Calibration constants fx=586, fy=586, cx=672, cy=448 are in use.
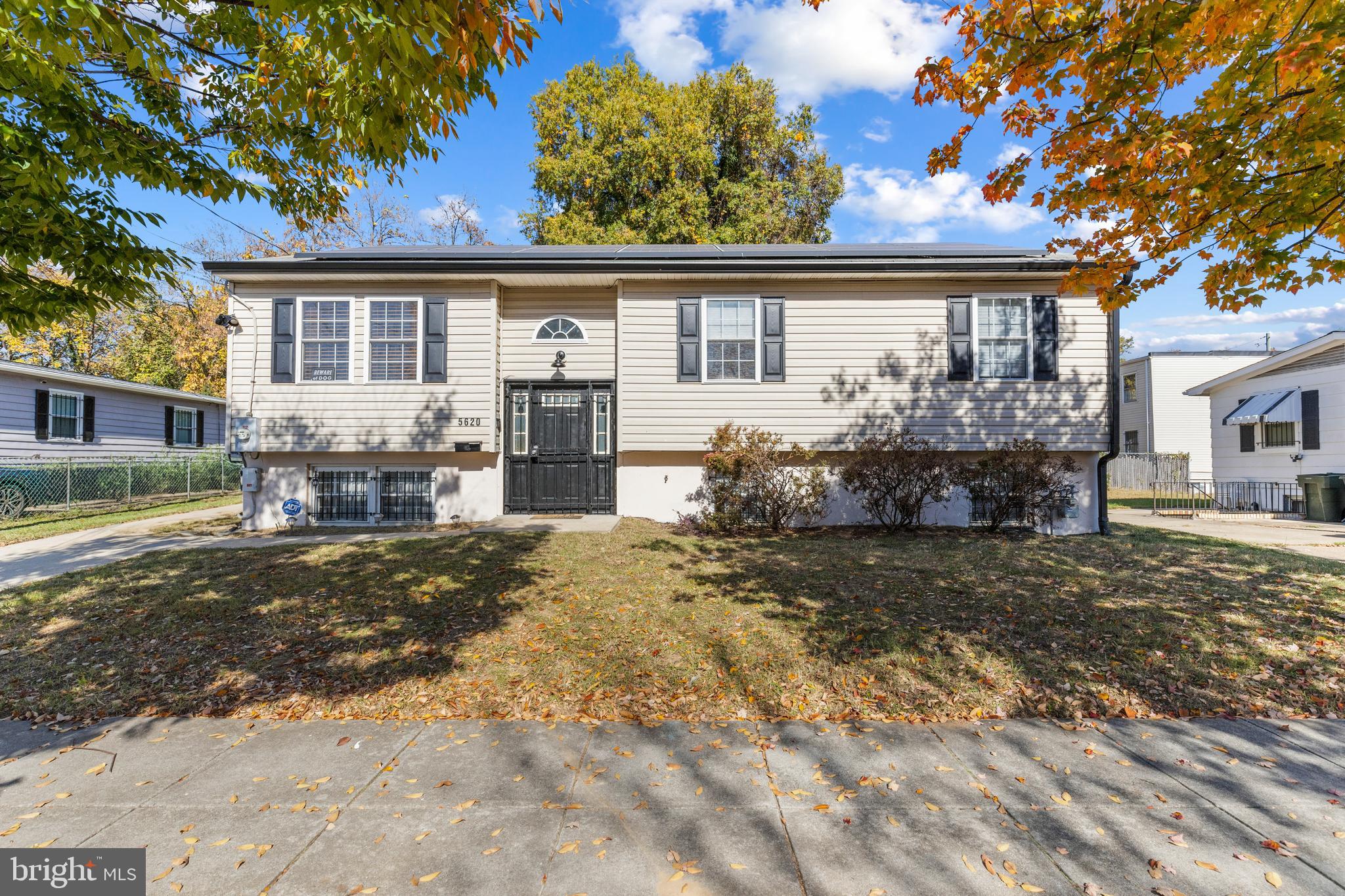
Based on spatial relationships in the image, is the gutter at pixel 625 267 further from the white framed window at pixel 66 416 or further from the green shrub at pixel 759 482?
the white framed window at pixel 66 416

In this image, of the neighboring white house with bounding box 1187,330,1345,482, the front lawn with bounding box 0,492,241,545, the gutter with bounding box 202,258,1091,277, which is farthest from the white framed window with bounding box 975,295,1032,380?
the front lawn with bounding box 0,492,241,545

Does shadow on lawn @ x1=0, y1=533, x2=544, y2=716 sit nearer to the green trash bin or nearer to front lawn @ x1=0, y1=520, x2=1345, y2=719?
front lawn @ x1=0, y1=520, x2=1345, y2=719

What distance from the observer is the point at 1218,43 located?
453 cm

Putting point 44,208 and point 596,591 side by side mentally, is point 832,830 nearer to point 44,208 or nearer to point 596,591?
point 596,591

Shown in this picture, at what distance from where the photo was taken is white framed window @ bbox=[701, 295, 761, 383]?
990 centimetres

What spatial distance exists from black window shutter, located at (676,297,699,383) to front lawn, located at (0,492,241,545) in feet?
35.5

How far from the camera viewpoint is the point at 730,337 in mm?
9914

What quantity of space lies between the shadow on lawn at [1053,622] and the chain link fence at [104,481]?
11.2 metres

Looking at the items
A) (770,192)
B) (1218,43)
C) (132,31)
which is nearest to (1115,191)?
(1218,43)

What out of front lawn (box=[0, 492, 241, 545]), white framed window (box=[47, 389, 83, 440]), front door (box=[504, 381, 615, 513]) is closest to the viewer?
front lawn (box=[0, 492, 241, 545])

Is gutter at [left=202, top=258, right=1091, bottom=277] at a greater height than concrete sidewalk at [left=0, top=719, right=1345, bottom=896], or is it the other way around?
gutter at [left=202, top=258, right=1091, bottom=277]

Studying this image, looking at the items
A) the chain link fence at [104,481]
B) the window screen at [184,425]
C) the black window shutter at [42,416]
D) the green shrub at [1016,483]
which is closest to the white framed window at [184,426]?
the window screen at [184,425]

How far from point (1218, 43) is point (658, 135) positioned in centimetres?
1772

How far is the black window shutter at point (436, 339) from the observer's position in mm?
9820
